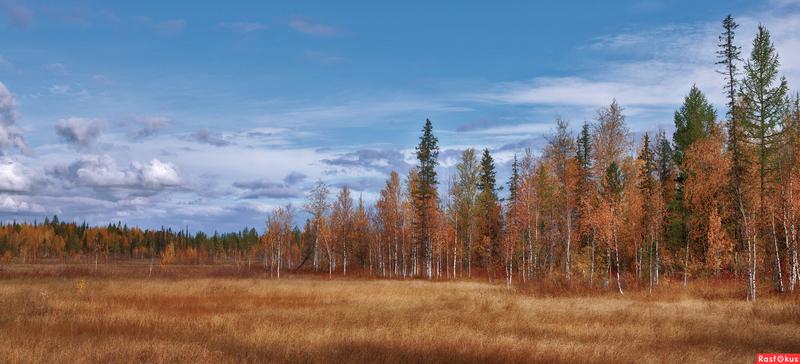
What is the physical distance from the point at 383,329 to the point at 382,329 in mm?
30

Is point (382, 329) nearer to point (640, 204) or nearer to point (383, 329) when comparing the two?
point (383, 329)

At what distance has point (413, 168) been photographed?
220 feet

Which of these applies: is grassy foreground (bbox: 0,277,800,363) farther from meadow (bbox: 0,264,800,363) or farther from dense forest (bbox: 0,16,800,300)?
dense forest (bbox: 0,16,800,300)

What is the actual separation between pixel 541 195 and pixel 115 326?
3480 centimetres

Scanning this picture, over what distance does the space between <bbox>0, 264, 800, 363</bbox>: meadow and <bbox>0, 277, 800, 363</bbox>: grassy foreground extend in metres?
0.05

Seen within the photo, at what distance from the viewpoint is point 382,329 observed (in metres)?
16.5

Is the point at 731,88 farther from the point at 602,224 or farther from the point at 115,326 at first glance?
the point at 115,326

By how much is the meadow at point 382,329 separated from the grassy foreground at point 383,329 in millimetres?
48

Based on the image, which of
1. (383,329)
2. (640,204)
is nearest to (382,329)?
(383,329)

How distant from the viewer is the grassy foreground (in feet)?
41.6

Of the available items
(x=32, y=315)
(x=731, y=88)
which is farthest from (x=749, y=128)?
(x=32, y=315)

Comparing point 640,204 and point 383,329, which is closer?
point 383,329

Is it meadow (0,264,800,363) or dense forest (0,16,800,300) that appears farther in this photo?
dense forest (0,16,800,300)

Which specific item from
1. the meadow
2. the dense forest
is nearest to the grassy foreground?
the meadow
